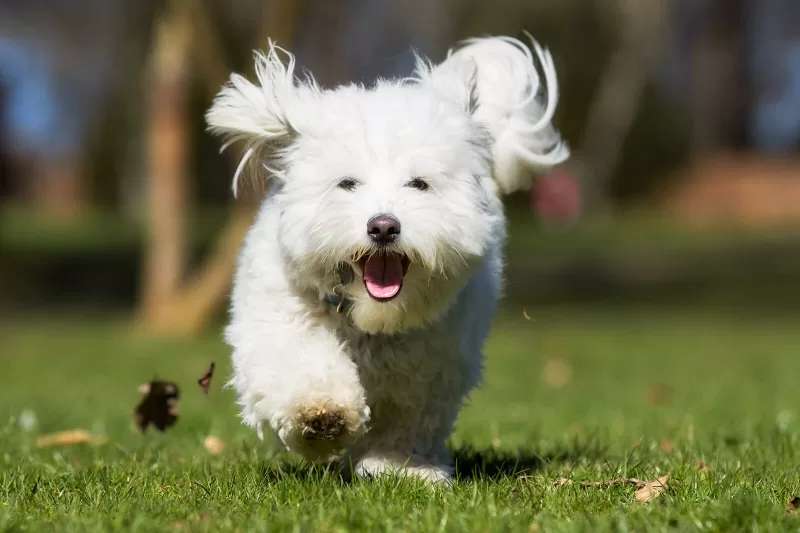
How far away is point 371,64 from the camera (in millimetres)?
35438

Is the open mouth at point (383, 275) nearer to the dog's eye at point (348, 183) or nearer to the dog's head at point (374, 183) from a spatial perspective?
the dog's head at point (374, 183)

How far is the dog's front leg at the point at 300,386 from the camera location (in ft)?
13.6

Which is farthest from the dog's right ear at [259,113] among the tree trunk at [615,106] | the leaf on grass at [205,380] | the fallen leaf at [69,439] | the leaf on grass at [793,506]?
the tree trunk at [615,106]

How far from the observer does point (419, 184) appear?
4176 mm

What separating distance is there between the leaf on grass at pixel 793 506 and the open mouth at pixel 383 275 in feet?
4.72

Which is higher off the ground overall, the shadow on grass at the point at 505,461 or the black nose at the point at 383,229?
the black nose at the point at 383,229

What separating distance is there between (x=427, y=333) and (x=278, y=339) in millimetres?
552

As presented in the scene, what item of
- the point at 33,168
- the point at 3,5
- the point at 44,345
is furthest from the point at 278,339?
the point at 33,168

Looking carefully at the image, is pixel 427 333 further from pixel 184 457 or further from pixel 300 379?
pixel 184 457

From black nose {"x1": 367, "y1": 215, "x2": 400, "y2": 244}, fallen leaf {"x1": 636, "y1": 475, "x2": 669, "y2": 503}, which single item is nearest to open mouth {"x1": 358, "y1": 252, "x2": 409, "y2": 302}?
black nose {"x1": 367, "y1": 215, "x2": 400, "y2": 244}

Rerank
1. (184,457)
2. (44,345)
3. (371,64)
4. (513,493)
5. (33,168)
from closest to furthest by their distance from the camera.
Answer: (513,493) < (184,457) < (44,345) < (371,64) < (33,168)

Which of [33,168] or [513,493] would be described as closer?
[513,493]

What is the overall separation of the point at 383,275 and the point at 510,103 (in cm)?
138

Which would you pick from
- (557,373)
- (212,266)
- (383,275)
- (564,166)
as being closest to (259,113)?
(383,275)
